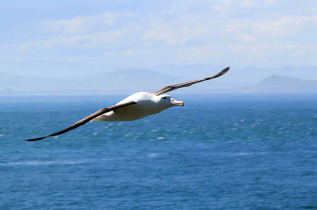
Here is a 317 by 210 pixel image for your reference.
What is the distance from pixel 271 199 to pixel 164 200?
88.4 feet

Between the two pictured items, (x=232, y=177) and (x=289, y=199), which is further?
(x=232, y=177)

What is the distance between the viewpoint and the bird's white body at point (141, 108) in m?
21.4

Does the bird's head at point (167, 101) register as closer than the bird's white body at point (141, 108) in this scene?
No

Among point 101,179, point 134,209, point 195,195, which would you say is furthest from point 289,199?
point 101,179

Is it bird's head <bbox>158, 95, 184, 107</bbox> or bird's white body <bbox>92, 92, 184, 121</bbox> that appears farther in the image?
bird's head <bbox>158, 95, 184, 107</bbox>

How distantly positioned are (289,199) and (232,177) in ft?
99.4

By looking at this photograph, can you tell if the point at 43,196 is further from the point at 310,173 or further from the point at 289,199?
the point at 310,173

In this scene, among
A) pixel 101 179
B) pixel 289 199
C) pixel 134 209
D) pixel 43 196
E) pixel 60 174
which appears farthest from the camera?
pixel 60 174

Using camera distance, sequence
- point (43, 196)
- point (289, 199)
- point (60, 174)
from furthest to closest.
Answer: point (60, 174) → point (43, 196) → point (289, 199)

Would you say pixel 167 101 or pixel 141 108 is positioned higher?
pixel 167 101

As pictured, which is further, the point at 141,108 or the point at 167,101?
the point at 167,101

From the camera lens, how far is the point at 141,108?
70.6 feet

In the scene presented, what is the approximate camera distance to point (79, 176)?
186750mm

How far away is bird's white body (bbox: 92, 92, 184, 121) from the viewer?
21.4 metres
